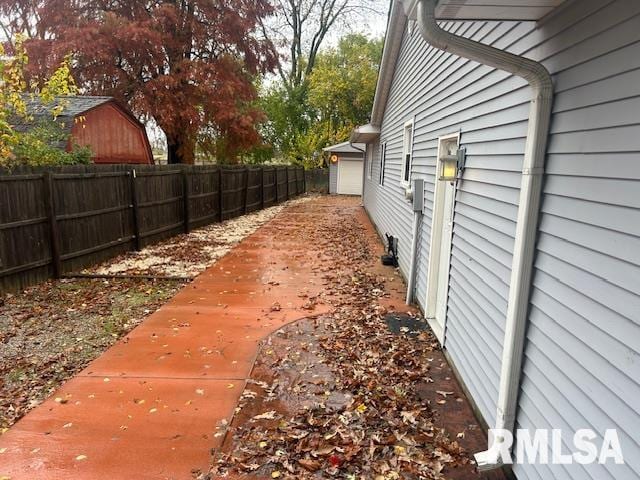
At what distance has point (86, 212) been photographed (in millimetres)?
7371

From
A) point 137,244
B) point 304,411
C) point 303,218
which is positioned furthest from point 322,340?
point 303,218

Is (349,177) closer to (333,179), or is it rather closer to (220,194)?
A: (333,179)

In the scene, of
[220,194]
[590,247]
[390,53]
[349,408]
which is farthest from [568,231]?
[220,194]

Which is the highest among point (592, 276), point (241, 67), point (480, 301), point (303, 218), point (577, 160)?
point (241, 67)

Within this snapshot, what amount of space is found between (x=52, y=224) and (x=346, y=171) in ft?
64.6

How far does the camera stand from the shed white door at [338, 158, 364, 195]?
81.7 ft

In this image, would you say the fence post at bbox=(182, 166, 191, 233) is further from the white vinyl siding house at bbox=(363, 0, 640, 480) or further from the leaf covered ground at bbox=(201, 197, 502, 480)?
the white vinyl siding house at bbox=(363, 0, 640, 480)

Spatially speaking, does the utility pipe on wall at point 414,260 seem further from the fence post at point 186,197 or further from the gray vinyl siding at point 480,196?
the fence post at point 186,197

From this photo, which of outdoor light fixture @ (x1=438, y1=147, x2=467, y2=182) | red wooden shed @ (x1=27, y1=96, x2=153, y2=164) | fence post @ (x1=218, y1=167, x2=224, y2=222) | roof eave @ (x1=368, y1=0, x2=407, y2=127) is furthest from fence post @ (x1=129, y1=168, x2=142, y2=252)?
outdoor light fixture @ (x1=438, y1=147, x2=467, y2=182)

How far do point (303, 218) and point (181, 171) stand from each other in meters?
4.92

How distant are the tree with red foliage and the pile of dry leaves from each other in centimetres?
1237

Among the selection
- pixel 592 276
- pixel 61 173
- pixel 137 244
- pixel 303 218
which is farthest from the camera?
pixel 303 218

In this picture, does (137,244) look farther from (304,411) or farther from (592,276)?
(592,276)

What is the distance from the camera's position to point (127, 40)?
13.9m
